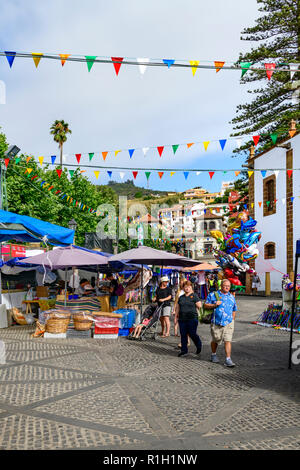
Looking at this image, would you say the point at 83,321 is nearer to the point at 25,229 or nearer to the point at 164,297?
the point at 164,297

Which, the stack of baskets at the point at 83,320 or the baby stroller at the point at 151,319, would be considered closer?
the baby stroller at the point at 151,319

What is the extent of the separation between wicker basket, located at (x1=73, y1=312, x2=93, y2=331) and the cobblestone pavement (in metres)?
1.59

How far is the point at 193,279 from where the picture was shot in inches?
1067

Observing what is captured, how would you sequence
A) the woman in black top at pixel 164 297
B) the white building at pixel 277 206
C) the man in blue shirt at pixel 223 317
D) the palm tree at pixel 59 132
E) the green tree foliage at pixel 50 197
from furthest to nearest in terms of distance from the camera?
the palm tree at pixel 59 132 < the green tree foliage at pixel 50 197 < the white building at pixel 277 206 < the woman in black top at pixel 164 297 < the man in blue shirt at pixel 223 317

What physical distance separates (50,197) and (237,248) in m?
17.6

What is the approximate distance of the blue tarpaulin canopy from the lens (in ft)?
32.7

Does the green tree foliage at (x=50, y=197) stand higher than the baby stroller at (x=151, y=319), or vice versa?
the green tree foliage at (x=50, y=197)

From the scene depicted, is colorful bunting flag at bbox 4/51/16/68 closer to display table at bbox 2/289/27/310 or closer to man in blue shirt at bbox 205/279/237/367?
man in blue shirt at bbox 205/279/237/367

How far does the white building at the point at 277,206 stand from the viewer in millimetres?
24281

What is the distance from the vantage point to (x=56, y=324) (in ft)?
35.7

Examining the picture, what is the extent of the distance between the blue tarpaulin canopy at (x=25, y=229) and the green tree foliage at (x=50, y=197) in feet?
38.0

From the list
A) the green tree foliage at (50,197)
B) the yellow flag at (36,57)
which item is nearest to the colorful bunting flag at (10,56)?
the yellow flag at (36,57)

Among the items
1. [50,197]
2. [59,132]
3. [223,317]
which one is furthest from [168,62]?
[59,132]

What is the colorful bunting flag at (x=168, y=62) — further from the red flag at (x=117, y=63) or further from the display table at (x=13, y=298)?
the display table at (x=13, y=298)
